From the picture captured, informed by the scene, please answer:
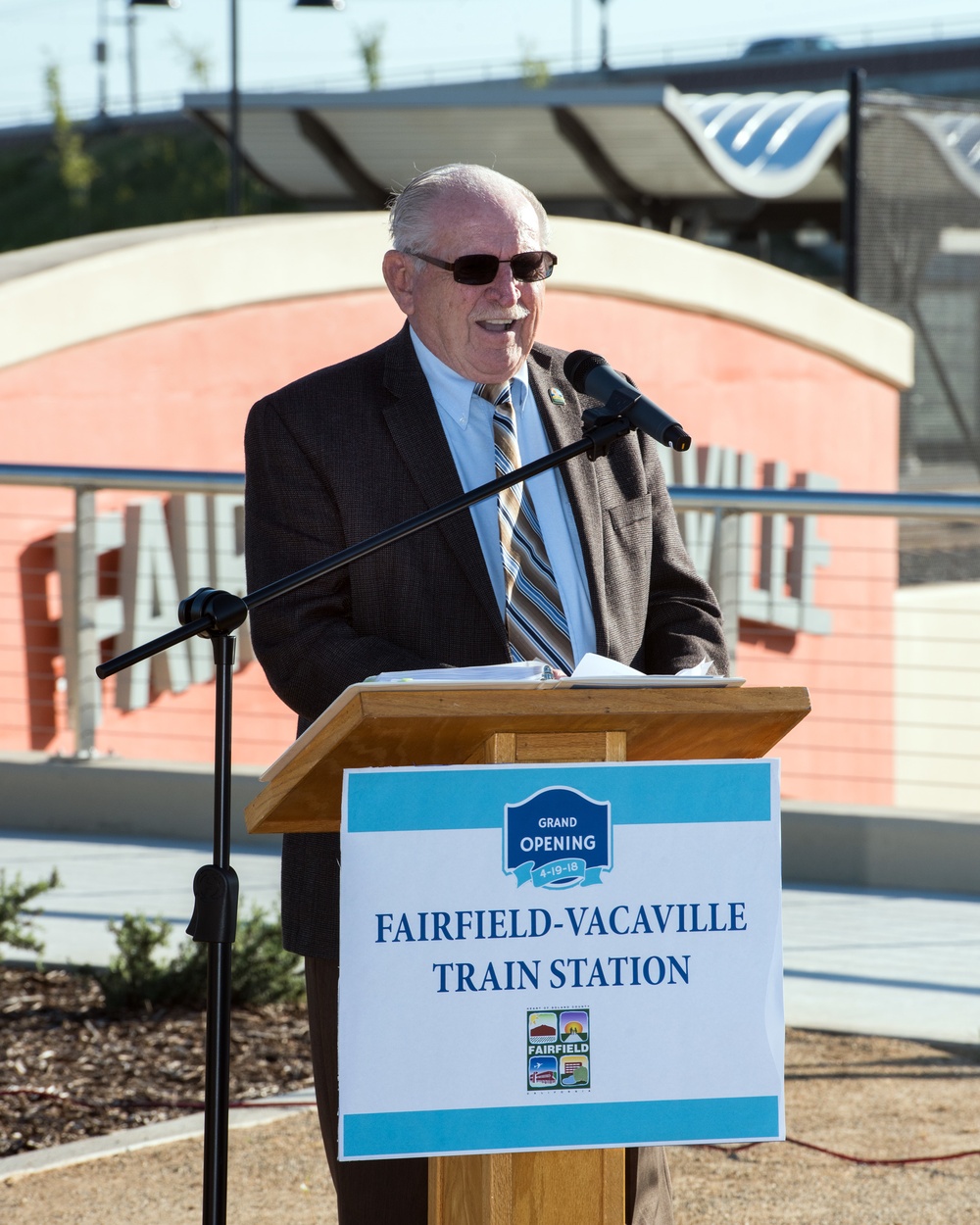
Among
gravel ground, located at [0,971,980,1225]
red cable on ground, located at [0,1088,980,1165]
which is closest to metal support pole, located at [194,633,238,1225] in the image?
gravel ground, located at [0,971,980,1225]

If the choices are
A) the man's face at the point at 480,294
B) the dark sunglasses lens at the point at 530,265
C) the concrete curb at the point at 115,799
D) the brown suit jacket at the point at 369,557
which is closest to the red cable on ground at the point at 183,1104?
the brown suit jacket at the point at 369,557

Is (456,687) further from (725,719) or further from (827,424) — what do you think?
(827,424)

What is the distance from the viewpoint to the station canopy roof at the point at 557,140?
2014cm

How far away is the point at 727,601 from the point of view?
709cm

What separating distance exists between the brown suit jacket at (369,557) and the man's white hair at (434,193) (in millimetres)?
188

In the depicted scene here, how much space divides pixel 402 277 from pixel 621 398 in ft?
1.81

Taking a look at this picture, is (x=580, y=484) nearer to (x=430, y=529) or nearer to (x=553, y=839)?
(x=430, y=529)

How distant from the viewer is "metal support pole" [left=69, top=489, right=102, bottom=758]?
290 inches

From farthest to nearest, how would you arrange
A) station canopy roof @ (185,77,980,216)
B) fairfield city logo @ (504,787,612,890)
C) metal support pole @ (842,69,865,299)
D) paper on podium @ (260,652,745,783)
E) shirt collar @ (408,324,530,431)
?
station canopy roof @ (185,77,980,216)
metal support pole @ (842,69,865,299)
shirt collar @ (408,324,530,431)
fairfield city logo @ (504,787,612,890)
paper on podium @ (260,652,745,783)

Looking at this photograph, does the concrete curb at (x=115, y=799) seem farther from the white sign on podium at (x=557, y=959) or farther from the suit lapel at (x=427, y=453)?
the white sign on podium at (x=557, y=959)

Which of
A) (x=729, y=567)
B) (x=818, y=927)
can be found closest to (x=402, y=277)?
(x=818, y=927)

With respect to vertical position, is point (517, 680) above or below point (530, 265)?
below

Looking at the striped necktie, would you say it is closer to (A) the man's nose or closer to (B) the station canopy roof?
(A) the man's nose

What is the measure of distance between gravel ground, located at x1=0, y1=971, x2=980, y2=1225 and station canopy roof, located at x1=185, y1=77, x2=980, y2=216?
16035 mm
